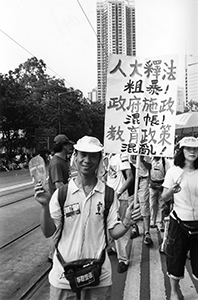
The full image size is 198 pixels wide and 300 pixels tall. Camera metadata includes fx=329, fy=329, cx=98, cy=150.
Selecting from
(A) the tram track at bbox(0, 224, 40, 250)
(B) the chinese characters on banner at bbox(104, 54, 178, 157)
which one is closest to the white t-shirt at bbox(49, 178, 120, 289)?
(B) the chinese characters on banner at bbox(104, 54, 178, 157)

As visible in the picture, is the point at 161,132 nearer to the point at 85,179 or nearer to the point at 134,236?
the point at 85,179

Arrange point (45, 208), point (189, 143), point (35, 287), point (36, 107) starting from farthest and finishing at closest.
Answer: point (36, 107) < point (35, 287) < point (189, 143) < point (45, 208)

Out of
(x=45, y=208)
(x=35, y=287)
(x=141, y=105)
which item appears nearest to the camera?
(x=45, y=208)

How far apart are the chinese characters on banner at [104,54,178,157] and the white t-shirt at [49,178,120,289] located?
5.28 feet

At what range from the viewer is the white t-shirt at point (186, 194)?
284 cm

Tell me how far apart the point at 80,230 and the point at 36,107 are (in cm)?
2211

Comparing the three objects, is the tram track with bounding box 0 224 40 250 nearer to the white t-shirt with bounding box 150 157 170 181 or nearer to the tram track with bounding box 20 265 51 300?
the tram track with bounding box 20 265 51 300

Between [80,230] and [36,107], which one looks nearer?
[80,230]

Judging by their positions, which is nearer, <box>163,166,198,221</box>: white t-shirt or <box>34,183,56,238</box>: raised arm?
<box>34,183,56,238</box>: raised arm

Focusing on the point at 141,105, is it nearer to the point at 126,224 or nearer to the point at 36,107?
the point at 126,224

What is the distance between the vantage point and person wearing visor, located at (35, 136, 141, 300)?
1.83m

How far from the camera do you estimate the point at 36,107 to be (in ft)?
76.3

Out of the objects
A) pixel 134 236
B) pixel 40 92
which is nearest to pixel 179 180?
pixel 134 236

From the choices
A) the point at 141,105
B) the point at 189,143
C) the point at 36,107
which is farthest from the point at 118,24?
the point at 36,107
